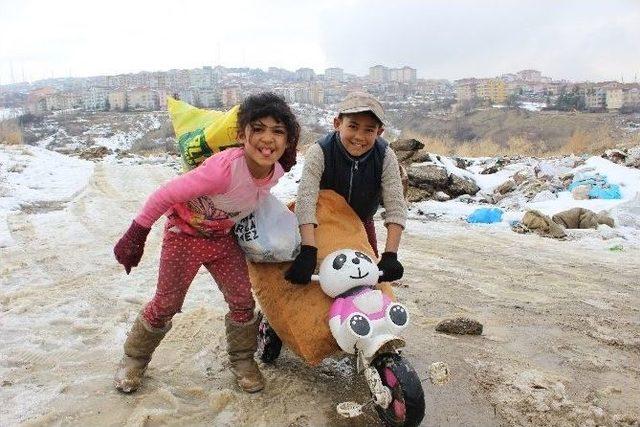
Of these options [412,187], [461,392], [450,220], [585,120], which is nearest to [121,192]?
[412,187]

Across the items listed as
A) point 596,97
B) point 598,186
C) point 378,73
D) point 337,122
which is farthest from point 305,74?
point 337,122

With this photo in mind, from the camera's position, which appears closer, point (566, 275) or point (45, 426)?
point (45, 426)

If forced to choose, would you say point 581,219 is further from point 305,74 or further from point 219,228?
point 305,74

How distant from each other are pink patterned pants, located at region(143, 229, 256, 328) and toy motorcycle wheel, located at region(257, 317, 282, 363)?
235 millimetres

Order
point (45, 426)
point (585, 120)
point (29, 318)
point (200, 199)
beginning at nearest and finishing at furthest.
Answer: point (45, 426) < point (200, 199) < point (29, 318) < point (585, 120)

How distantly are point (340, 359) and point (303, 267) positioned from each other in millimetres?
770

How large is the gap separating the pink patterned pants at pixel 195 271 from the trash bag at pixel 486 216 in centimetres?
491

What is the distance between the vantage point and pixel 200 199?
2436 millimetres

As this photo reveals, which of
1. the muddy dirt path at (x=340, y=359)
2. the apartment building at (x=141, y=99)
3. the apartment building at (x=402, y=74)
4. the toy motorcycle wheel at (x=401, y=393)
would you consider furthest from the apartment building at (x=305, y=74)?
the toy motorcycle wheel at (x=401, y=393)

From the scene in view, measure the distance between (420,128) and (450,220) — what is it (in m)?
55.6

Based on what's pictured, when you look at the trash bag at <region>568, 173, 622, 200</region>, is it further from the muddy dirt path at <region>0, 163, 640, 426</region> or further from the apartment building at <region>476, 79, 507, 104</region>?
the apartment building at <region>476, 79, 507, 104</region>

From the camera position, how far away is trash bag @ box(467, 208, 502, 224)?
22.7ft

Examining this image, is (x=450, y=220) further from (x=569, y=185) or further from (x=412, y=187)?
(x=569, y=185)

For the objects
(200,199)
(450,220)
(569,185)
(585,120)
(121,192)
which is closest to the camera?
(200,199)
